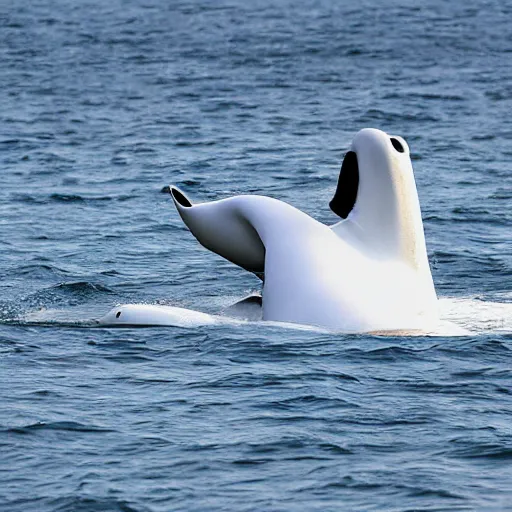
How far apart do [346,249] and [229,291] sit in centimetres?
368

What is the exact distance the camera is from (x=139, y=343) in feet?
55.1

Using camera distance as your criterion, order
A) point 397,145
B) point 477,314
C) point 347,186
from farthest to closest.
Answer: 1. point 477,314
2. point 347,186
3. point 397,145

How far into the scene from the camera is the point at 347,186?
1786 cm

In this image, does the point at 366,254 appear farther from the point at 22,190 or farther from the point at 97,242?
the point at 22,190

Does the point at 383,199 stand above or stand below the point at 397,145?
below

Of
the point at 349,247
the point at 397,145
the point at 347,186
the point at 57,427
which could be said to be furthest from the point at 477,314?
the point at 57,427

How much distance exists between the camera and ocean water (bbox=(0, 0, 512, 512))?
41.5ft

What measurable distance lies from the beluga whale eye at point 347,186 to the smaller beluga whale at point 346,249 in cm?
1

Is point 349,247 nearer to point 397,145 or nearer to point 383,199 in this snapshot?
point 383,199

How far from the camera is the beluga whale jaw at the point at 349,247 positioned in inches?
669

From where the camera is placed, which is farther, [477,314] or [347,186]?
[477,314]

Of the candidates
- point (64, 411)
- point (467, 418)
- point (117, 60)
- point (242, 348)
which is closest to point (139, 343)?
point (242, 348)

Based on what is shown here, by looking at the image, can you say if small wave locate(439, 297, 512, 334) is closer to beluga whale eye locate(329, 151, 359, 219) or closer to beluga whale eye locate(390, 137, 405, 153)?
beluga whale eye locate(329, 151, 359, 219)

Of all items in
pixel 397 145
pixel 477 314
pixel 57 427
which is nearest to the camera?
pixel 57 427
